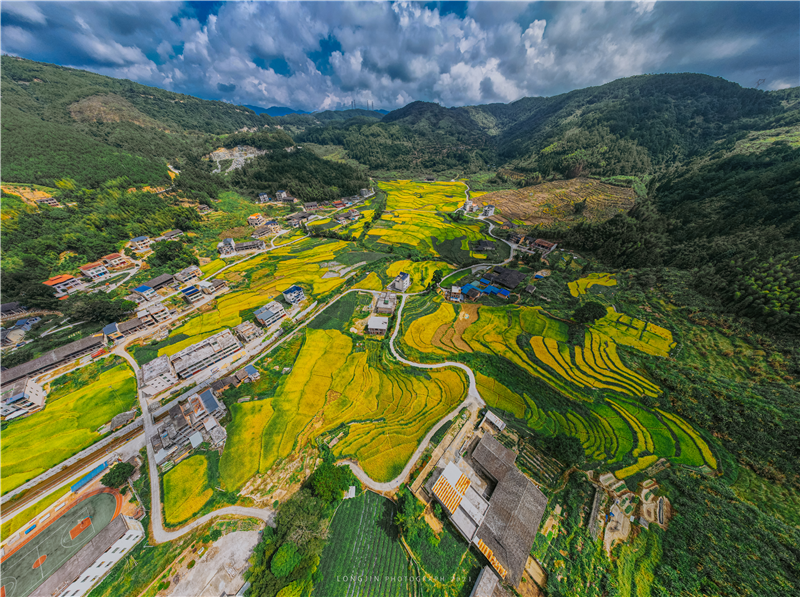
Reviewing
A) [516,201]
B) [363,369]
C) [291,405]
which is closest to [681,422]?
[363,369]

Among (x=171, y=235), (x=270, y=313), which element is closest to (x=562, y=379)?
(x=270, y=313)

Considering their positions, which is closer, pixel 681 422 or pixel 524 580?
pixel 524 580

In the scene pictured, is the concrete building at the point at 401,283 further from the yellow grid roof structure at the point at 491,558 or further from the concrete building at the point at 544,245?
the concrete building at the point at 544,245

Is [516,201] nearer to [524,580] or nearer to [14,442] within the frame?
[524,580]

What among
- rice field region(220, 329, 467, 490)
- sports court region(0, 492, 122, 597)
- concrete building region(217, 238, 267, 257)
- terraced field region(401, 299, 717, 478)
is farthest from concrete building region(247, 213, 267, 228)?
sports court region(0, 492, 122, 597)

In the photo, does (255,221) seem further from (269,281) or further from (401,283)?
(401,283)

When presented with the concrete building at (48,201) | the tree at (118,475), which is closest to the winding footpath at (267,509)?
the tree at (118,475)
